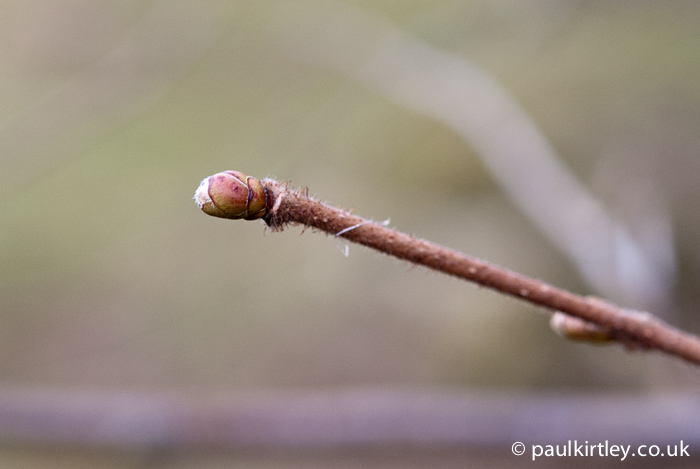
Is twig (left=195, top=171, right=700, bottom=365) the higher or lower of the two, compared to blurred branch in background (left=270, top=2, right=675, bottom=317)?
lower

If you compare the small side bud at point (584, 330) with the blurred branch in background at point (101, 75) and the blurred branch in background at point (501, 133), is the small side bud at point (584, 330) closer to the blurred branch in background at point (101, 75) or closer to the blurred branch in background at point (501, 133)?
the blurred branch in background at point (501, 133)

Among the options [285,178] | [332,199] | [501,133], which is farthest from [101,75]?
[501,133]

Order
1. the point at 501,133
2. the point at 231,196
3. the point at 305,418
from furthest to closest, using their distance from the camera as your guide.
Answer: the point at 501,133
the point at 305,418
the point at 231,196

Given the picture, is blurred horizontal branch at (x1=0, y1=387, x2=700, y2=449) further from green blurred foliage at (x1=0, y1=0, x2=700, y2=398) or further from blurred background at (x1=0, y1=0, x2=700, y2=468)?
green blurred foliage at (x1=0, y1=0, x2=700, y2=398)

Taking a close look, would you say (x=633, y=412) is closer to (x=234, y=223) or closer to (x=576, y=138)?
(x=576, y=138)

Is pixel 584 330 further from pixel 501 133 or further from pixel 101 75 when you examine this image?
pixel 101 75

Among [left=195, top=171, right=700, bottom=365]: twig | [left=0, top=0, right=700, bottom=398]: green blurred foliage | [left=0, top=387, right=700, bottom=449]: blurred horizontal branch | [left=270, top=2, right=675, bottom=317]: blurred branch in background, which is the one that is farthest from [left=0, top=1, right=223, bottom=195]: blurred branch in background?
[left=195, top=171, right=700, bottom=365]: twig

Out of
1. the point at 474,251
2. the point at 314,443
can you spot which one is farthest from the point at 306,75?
the point at 314,443
